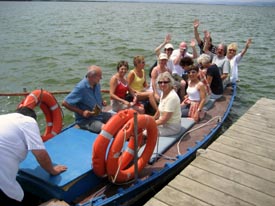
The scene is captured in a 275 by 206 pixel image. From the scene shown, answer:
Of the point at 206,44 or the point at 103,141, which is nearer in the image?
the point at 103,141

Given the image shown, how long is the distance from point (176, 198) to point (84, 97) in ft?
7.69

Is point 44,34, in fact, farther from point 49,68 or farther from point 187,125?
point 187,125

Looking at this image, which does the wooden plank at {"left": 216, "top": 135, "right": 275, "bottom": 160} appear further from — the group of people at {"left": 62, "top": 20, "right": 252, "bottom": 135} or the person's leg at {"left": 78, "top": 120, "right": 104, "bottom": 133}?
the person's leg at {"left": 78, "top": 120, "right": 104, "bottom": 133}

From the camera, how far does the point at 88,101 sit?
5.49 meters

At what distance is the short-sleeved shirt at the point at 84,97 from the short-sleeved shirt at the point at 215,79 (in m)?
2.88

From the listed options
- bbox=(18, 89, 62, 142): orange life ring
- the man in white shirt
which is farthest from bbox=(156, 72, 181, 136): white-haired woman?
the man in white shirt

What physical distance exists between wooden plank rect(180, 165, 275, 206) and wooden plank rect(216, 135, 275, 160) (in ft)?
3.71

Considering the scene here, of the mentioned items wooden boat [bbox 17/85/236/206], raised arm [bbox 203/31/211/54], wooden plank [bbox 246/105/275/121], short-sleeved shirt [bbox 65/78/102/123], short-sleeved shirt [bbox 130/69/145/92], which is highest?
raised arm [bbox 203/31/211/54]

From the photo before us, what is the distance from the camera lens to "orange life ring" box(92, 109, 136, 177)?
407 centimetres

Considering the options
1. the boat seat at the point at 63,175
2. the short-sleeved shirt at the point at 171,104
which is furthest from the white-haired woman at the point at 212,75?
the boat seat at the point at 63,175

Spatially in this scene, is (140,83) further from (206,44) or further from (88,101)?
(206,44)

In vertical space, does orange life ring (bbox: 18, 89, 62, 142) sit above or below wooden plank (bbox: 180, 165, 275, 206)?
above

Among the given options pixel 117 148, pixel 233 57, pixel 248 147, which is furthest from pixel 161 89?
pixel 233 57

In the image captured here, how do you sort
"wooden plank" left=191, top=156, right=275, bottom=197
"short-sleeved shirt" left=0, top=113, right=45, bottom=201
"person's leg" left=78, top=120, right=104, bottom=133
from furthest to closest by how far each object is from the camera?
"person's leg" left=78, top=120, right=104, bottom=133 → "wooden plank" left=191, top=156, right=275, bottom=197 → "short-sleeved shirt" left=0, top=113, right=45, bottom=201
